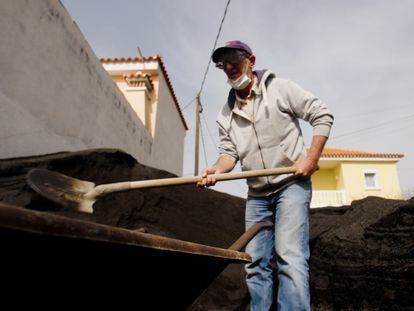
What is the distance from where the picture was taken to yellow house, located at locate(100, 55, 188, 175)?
9.23 metres

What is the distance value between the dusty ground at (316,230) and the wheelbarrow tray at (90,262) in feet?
7.07

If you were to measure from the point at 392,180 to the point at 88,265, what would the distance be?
22.2m

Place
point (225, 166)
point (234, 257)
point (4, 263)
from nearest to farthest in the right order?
point (4, 263) < point (234, 257) < point (225, 166)

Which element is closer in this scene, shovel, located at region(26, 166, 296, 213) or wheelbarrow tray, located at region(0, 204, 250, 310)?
wheelbarrow tray, located at region(0, 204, 250, 310)

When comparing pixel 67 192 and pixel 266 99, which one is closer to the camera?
pixel 67 192

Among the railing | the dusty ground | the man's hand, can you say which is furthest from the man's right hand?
the railing

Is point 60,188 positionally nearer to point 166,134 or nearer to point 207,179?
point 207,179

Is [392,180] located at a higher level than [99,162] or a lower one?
higher

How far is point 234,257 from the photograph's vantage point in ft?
4.30

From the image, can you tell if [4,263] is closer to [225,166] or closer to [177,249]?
[177,249]

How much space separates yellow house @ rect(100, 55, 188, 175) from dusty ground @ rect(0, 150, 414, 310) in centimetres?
453

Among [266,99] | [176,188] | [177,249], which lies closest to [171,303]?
[177,249]

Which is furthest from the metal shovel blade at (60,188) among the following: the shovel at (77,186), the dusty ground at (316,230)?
the dusty ground at (316,230)

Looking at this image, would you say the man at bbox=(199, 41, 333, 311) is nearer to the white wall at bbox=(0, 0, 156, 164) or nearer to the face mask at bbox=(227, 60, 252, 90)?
the face mask at bbox=(227, 60, 252, 90)
